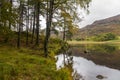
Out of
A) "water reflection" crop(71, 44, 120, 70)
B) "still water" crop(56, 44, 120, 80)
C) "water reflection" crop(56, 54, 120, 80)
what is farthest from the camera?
"water reflection" crop(71, 44, 120, 70)

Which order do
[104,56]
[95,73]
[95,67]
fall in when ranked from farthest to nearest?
[104,56] < [95,67] < [95,73]

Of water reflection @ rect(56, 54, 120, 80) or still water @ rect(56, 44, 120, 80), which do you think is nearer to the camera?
water reflection @ rect(56, 54, 120, 80)

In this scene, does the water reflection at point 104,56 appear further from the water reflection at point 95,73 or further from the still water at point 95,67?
the water reflection at point 95,73

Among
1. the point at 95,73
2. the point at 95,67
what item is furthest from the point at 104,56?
the point at 95,73

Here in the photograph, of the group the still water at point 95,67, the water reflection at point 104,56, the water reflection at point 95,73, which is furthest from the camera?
the water reflection at point 104,56

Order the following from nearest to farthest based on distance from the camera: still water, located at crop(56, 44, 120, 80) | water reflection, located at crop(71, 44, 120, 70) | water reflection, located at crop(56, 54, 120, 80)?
water reflection, located at crop(56, 54, 120, 80)
still water, located at crop(56, 44, 120, 80)
water reflection, located at crop(71, 44, 120, 70)

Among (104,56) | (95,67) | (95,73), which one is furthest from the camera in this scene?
(104,56)

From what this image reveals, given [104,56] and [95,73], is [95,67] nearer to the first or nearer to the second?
[95,73]

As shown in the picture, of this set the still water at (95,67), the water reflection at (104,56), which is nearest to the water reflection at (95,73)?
the still water at (95,67)

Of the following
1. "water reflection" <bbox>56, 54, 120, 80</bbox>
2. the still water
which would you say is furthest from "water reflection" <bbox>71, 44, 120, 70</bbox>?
"water reflection" <bbox>56, 54, 120, 80</bbox>

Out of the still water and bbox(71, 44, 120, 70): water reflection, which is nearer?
the still water

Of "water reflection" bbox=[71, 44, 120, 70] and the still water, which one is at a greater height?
the still water

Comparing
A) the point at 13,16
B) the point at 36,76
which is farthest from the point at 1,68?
the point at 13,16

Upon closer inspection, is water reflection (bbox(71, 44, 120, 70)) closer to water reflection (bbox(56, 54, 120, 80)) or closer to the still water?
the still water
